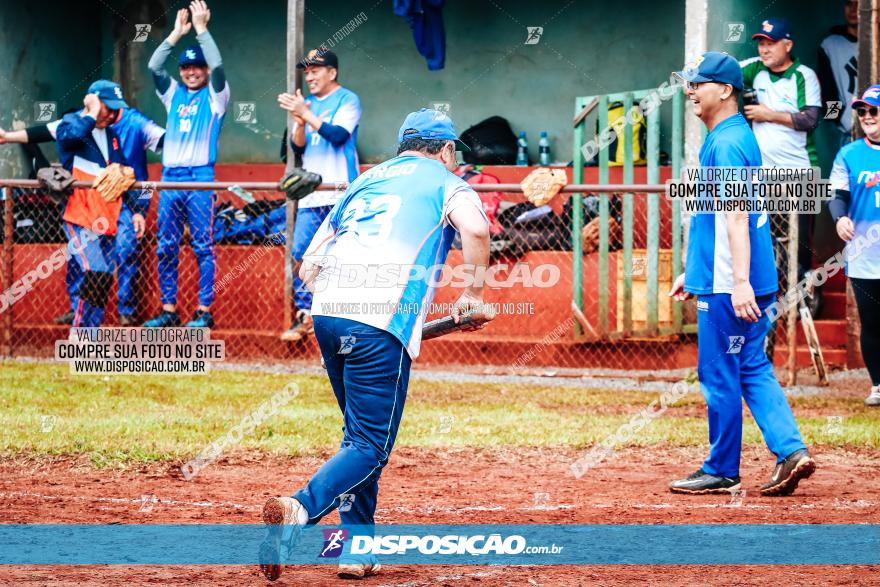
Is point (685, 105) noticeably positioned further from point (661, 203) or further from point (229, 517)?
point (229, 517)

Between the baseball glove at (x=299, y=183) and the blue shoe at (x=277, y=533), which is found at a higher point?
the baseball glove at (x=299, y=183)

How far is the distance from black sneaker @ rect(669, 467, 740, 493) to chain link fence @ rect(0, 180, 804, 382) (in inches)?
200

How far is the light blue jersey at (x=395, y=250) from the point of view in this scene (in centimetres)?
525

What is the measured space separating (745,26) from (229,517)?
28.8 feet

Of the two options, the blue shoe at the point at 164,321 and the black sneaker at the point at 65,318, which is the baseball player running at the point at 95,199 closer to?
the blue shoe at the point at 164,321

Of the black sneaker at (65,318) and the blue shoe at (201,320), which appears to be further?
the black sneaker at (65,318)

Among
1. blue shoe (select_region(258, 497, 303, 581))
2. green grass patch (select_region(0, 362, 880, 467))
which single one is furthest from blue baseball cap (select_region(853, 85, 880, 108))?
blue shoe (select_region(258, 497, 303, 581))

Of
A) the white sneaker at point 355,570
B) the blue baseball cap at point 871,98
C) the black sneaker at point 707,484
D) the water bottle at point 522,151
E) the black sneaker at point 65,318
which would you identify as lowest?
the white sneaker at point 355,570

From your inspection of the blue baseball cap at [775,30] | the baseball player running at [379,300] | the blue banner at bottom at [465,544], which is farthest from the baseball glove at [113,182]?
the baseball player running at [379,300]

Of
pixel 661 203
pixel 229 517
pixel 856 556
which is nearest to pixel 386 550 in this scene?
pixel 229 517

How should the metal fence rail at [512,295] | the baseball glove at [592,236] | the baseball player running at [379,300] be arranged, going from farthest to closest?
1. the baseball glove at [592,236]
2. the metal fence rail at [512,295]
3. the baseball player running at [379,300]

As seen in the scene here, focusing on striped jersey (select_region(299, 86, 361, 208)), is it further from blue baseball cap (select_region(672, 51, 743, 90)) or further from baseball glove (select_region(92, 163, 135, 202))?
blue baseball cap (select_region(672, 51, 743, 90))

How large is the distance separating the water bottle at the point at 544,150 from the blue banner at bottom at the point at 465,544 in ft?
31.4

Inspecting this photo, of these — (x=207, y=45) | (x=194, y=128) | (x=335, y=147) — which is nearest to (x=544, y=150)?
(x=335, y=147)
